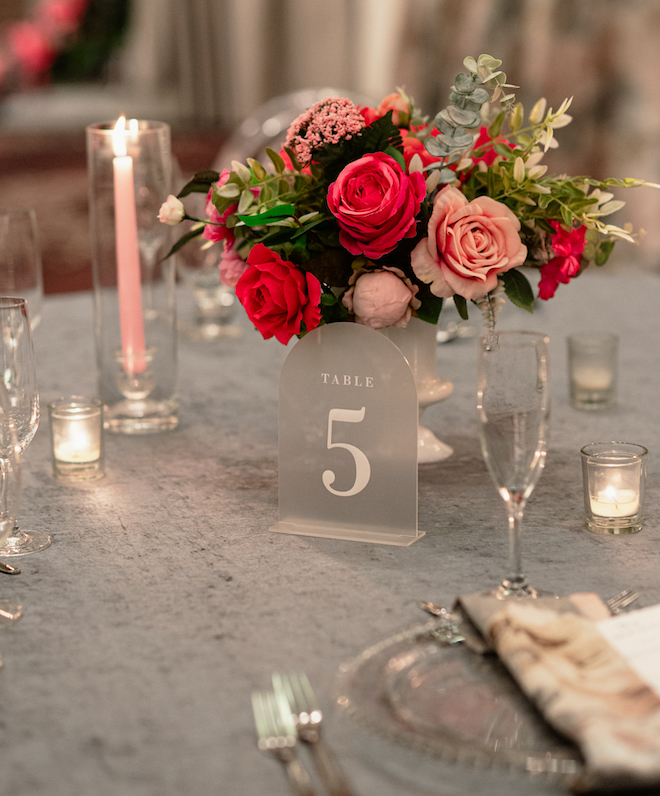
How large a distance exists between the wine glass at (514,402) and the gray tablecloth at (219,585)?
16cm

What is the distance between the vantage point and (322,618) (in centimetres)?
77

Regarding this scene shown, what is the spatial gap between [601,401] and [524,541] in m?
0.47

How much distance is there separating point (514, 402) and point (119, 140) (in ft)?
2.38

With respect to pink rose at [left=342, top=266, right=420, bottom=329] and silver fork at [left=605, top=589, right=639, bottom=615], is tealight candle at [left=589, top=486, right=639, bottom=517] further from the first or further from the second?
pink rose at [left=342, top=266, right=420, bottom=329]

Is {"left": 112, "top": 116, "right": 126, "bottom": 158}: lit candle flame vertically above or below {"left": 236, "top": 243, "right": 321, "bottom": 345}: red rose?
above

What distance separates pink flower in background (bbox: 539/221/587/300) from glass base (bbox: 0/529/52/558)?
57 centimetres

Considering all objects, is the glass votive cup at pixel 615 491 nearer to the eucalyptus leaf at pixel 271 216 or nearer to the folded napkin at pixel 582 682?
the folded napkin at pixel 582 682

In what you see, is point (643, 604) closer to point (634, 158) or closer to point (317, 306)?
point (317, 306)

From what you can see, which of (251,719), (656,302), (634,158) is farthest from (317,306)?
(634,158)

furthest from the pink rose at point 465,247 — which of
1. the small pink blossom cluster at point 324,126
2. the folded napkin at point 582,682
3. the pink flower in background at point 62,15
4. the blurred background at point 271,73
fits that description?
the pink flower in background at point 62,15

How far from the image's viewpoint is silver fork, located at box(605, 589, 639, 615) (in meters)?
0.77

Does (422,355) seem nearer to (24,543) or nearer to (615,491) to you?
(615,491)

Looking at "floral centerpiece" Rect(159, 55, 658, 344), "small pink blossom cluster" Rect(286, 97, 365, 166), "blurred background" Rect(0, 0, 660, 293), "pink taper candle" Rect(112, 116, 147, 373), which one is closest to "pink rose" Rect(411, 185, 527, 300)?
"floral centerpiece" Rect(159, 55, 658, 344)

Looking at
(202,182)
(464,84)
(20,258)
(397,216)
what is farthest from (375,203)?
(20,258)
